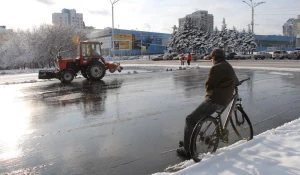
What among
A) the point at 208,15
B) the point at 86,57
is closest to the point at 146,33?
the point at 208,15

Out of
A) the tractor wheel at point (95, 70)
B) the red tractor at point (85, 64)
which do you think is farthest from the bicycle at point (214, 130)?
the tractor wheel at point (95, 70)

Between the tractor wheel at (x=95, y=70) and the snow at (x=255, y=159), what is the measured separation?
1479cm

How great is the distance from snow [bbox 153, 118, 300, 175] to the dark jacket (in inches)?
35.7

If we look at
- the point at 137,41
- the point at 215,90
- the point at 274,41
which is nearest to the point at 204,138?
the point at 215,90

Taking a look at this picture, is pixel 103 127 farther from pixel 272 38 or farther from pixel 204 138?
pixel 272 38

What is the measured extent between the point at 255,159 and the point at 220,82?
4.36 ft

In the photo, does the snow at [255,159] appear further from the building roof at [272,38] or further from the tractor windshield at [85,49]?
the building roof at [272,38]

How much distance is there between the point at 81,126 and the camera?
752 centimetres

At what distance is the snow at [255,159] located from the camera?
4340mm

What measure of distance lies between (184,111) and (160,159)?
156 inches

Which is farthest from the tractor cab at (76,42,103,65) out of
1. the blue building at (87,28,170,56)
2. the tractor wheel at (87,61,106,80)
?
the blue building at (87,28,170,56)

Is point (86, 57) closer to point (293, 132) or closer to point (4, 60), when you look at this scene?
point (293, 132)

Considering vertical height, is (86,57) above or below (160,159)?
above

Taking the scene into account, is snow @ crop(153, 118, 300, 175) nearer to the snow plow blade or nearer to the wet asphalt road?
the wet asphalt road
